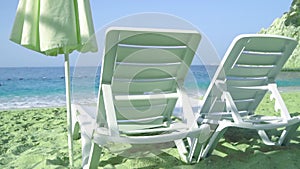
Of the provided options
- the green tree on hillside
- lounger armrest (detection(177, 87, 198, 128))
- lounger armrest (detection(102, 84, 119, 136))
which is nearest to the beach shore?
lounger armrest (detection(177, 87, 198, 128))

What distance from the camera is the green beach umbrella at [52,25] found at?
82.6 inches

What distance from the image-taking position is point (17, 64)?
33.8 meters

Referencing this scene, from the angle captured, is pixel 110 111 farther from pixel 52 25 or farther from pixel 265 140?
pixel 265 140

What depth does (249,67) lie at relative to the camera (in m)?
2.87

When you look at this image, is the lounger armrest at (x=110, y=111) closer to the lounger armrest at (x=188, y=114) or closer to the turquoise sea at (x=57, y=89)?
the turquoise sea at (x=57, y=89)

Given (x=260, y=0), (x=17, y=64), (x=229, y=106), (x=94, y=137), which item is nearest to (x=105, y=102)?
(x=94, y=137)

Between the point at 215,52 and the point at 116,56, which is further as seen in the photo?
the point at 215,52

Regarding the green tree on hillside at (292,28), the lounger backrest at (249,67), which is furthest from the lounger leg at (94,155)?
the green tree on hillside at (292,28)

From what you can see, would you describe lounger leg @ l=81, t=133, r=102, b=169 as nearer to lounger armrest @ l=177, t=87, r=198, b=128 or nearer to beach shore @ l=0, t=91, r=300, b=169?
beach shore @ l=0, t=91, r=300, b=169

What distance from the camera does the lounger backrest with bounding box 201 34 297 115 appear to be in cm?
263

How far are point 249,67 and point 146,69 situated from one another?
3.36ft

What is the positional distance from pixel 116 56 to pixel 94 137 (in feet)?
2.10

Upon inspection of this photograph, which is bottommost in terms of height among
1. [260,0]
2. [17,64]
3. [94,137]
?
[17,64]

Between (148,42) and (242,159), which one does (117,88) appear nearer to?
(148,42)
